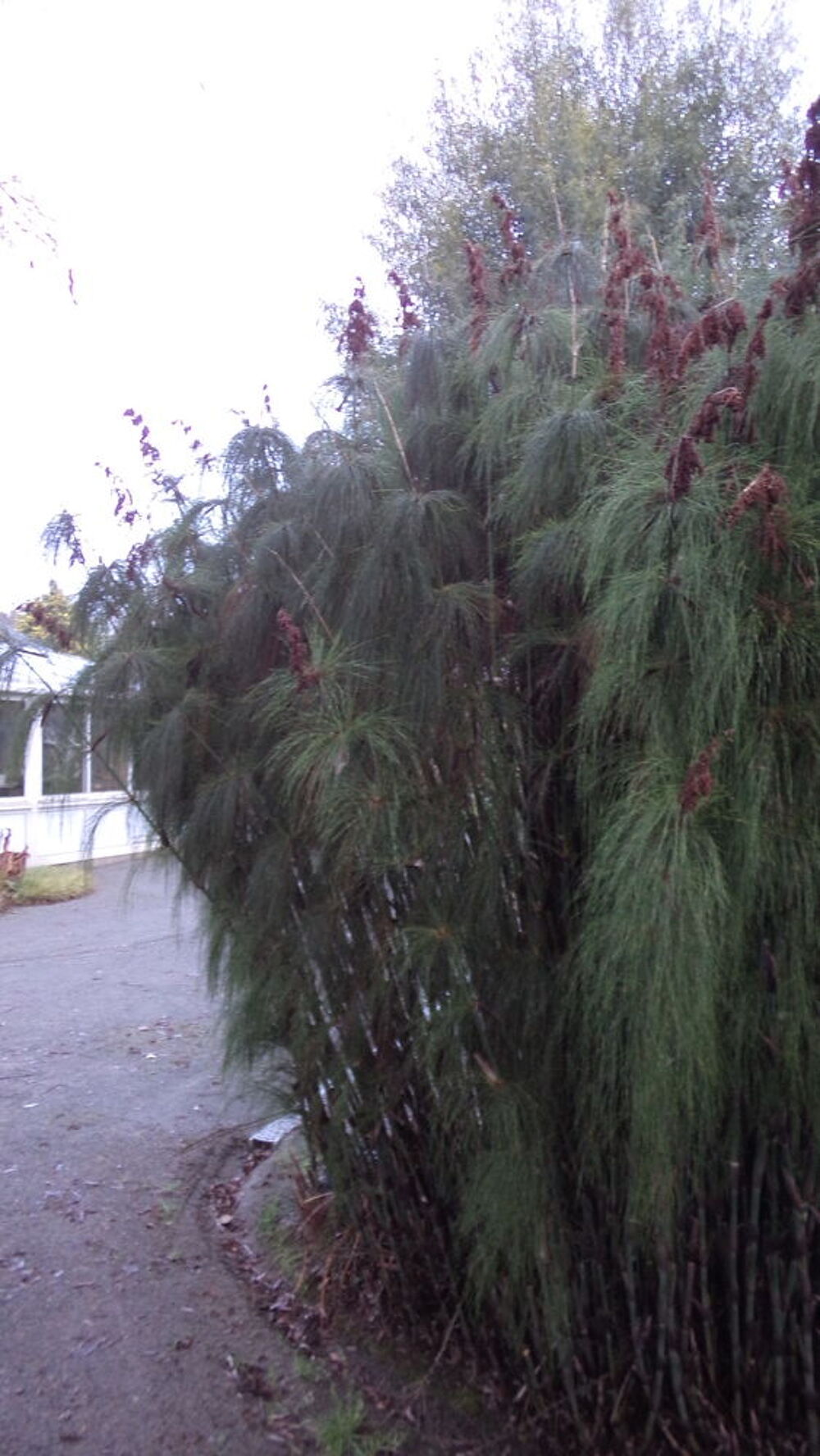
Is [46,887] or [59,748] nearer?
[59,748]

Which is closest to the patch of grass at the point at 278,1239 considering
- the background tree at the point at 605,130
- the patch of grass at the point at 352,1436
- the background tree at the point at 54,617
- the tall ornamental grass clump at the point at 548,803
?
the tall ornamental grass clump at the point at 548,803

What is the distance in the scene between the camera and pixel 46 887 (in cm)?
1716

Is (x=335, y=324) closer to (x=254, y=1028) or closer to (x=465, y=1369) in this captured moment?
(x=254, y=1028)

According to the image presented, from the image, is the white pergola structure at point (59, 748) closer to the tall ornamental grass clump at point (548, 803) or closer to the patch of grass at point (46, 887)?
the tall ornamental grass clump at point (548, 803)

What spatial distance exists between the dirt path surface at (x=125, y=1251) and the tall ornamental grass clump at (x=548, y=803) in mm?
600

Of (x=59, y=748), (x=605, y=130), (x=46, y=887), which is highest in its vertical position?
(x=605, y=130)

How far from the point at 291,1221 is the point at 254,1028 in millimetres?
1467

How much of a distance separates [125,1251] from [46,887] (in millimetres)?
12442

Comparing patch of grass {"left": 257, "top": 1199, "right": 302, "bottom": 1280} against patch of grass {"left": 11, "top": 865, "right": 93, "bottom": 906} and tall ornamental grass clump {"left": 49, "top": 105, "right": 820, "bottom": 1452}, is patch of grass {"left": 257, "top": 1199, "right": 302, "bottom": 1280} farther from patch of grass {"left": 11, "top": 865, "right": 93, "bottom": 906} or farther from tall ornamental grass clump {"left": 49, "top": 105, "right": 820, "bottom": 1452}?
patch of grass {"left": 11, "top": 865, "right": 93, "bottom": 906}

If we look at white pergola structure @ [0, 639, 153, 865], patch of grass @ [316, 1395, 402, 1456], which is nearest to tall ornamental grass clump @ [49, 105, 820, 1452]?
white pergola structure @ [0, 639, 153, 865]

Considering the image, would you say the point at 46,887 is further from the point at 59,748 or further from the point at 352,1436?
the point at 352,1436

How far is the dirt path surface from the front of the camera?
405 cm

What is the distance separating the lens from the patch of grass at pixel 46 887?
16.8m

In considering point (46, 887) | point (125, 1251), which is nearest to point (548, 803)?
point (125, 1251)
